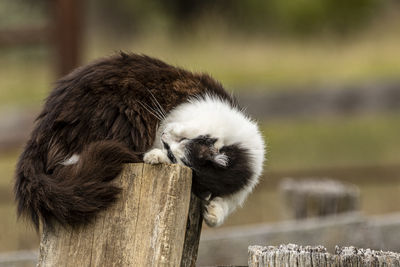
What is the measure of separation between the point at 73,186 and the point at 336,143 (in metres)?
8.57

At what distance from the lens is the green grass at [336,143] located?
10484 mm

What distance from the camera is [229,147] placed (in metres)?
3.70

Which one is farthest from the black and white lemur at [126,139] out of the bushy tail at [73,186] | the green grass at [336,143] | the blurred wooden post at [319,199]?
the green grass at [336,143]

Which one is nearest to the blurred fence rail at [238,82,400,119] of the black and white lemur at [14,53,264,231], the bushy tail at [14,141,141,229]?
the black and white lemur at [14,53,264,231]

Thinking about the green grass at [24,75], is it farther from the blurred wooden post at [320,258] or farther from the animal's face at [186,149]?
the blurred wooden post at [320,258]

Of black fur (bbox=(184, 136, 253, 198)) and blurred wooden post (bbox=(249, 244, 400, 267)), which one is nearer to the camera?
blurred wooden post (bbox=(249, 244, 400, 267))

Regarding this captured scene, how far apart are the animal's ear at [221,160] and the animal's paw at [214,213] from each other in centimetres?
19

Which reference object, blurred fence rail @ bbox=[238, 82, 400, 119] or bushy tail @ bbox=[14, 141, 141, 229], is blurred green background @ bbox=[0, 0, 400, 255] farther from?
bushy tail @ bbox=[14, 141, 141, 229]

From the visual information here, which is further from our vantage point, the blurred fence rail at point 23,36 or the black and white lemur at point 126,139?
the blurred fence rail at point 23,36

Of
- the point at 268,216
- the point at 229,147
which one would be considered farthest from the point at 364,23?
the point at 229,147

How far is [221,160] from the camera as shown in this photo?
3.54m

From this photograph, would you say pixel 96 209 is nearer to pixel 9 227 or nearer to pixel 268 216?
pixel 9 227

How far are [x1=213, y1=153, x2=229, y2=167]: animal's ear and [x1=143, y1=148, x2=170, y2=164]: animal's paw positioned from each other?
0.31m

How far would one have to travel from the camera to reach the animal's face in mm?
3520
